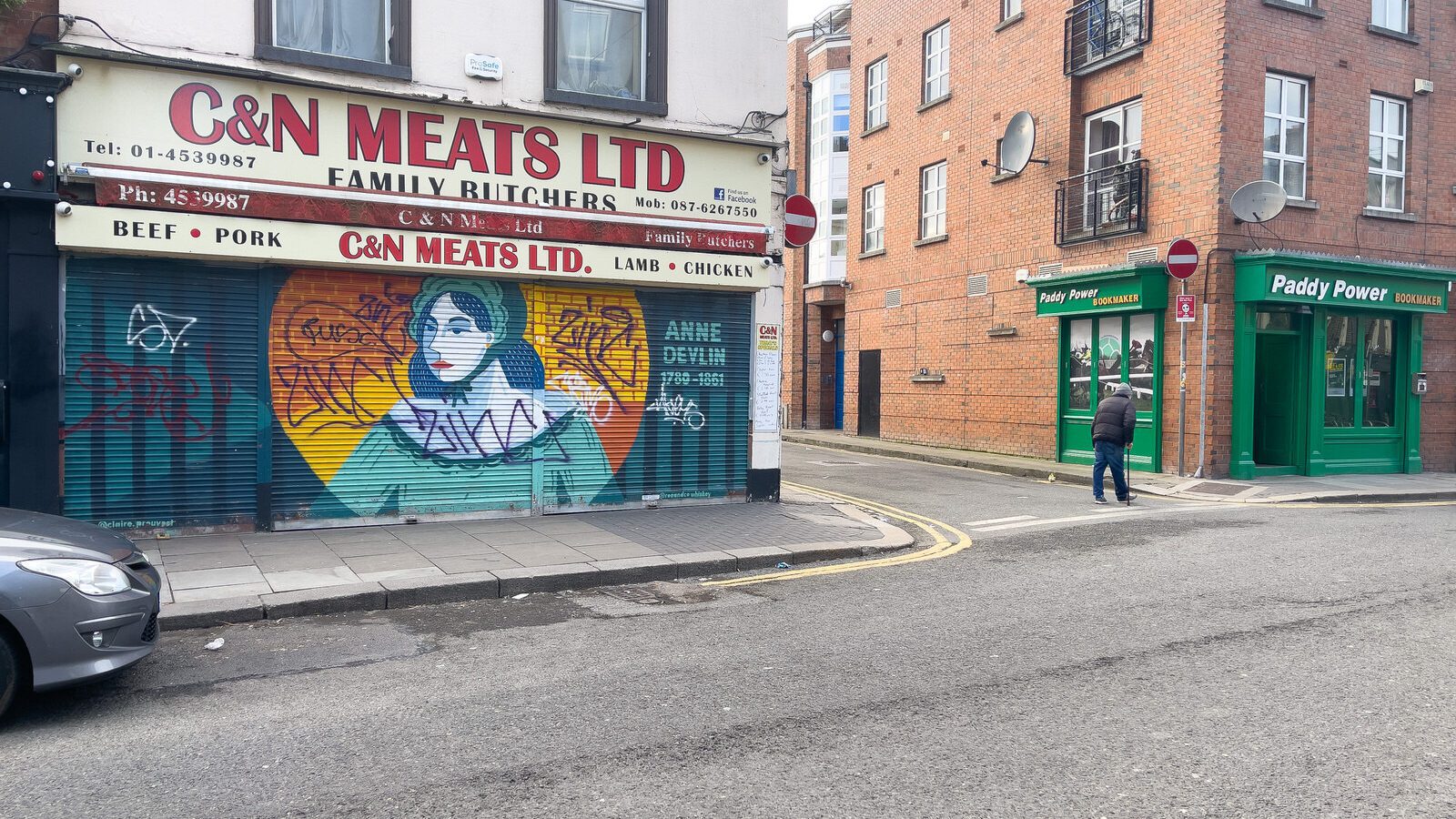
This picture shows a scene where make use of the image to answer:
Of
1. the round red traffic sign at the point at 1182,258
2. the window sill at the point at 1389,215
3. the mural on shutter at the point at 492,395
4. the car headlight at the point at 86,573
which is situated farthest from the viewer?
the window sill at the point at 1389,215

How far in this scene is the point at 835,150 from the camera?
2789cm

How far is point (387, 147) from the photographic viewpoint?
9.79m

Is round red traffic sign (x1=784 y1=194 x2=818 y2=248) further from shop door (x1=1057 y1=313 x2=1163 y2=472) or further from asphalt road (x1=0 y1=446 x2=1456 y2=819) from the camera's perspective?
shop door (x1=1057 y1=313 x2=1163 y2=472)

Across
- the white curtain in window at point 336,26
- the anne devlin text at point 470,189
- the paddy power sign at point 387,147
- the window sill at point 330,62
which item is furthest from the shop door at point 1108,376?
the white curtain in window at point 336,26

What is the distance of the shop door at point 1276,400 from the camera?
16156 mm

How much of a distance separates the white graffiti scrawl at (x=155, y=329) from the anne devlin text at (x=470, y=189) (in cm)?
185

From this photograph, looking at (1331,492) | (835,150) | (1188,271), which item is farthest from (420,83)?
(835,150)

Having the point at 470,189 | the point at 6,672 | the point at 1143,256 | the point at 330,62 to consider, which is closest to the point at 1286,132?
the point at 1143,256

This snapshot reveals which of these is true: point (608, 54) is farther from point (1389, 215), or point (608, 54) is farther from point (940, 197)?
point (1389, 215)

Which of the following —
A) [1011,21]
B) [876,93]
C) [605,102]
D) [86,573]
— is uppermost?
[876,93]

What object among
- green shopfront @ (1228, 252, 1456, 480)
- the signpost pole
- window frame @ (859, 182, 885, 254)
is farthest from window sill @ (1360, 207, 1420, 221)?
window frame @ (859, 182, 885, 254)

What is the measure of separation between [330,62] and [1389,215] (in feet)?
51.6

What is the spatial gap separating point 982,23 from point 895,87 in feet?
10.5

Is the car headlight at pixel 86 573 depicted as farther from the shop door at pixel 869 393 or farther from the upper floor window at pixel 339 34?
the shop door at pixel 869 393
